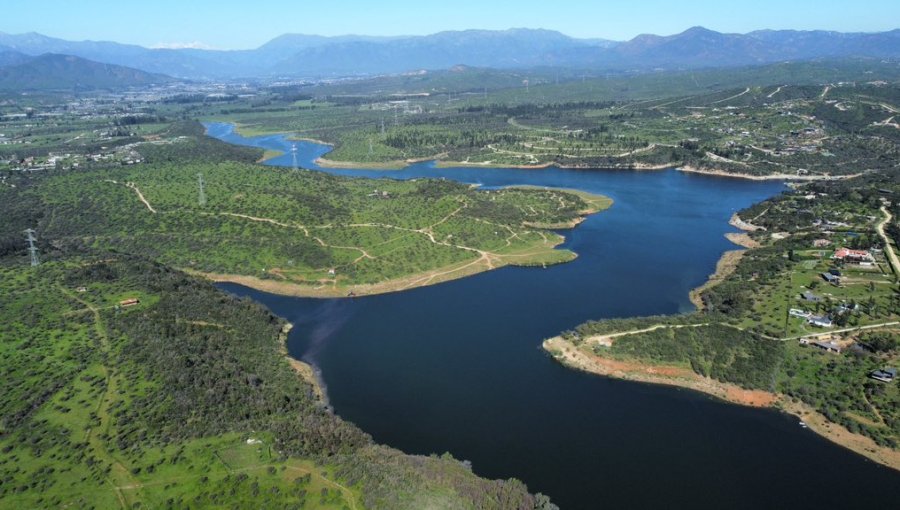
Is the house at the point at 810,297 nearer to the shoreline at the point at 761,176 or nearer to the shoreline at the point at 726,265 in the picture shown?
the shoreline at the point at 726,265

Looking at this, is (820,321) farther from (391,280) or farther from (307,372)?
(307,372)

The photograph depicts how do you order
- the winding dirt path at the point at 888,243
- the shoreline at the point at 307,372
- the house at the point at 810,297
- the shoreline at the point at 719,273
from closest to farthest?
the shoreline at the point at 307,372
the house at the point at 810,297
the shoreline at the point at 719,273
the winding dirt path at the point at 888,243

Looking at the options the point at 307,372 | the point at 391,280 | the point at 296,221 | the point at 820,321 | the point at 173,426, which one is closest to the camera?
the point at 173,426

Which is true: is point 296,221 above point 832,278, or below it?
above

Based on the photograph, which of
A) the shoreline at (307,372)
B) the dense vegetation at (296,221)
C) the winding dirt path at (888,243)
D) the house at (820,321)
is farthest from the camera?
the dense vegetation at (296,221)

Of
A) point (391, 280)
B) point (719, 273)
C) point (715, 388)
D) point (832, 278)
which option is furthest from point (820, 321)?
point (391, 280)

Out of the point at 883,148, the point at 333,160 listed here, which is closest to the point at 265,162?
the point at 333,160

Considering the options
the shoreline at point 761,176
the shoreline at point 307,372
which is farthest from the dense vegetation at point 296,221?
the shoreline at point 761,176
